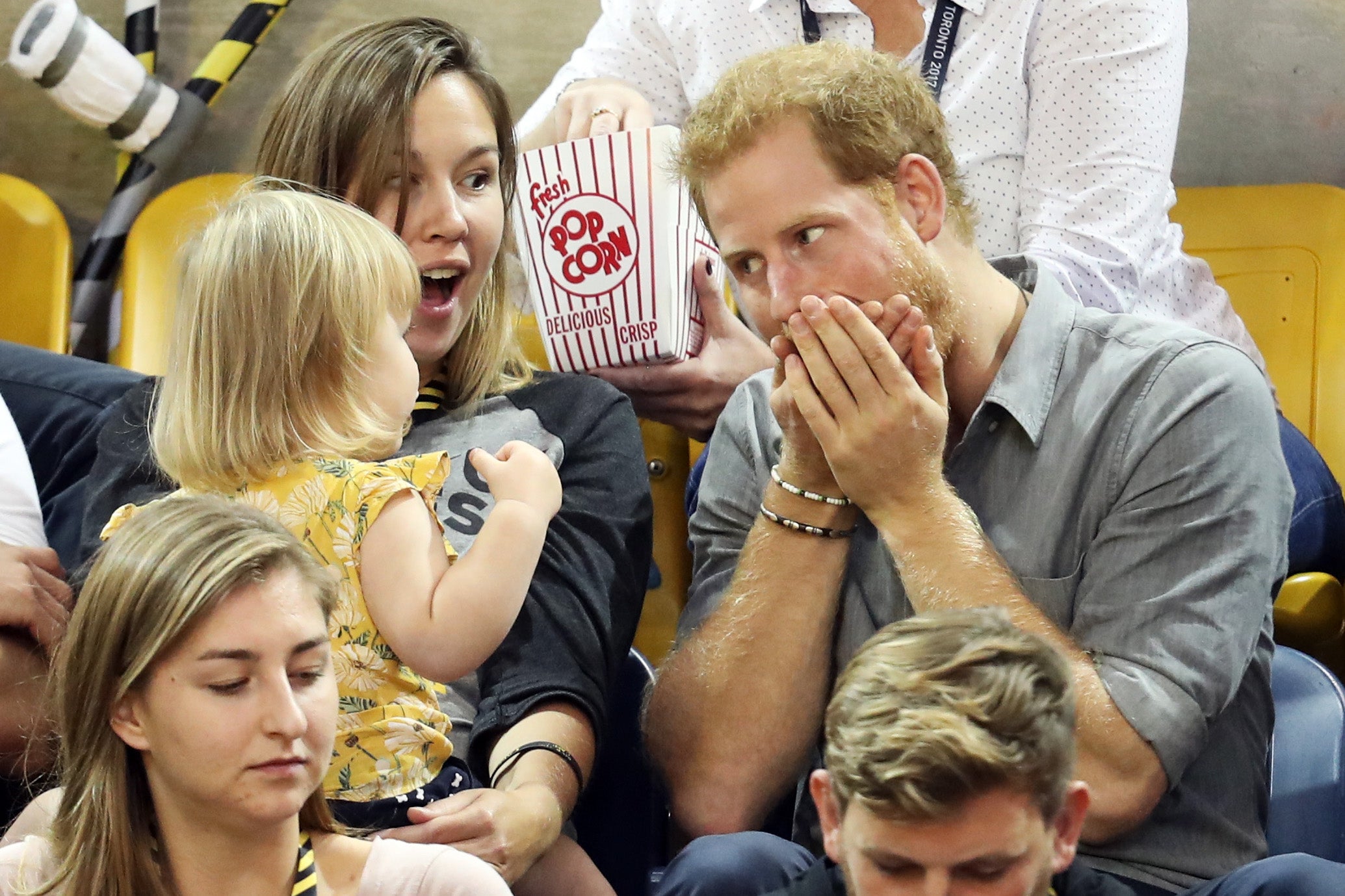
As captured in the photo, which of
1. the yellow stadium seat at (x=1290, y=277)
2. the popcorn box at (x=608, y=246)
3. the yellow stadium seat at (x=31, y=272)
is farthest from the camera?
the yellow stadium seat at (x=31, y=272)

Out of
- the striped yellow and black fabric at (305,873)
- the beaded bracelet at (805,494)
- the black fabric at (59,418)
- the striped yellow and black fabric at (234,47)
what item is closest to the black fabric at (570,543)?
the black fabric at (59,418)

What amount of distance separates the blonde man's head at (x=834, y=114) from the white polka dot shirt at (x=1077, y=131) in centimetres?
46

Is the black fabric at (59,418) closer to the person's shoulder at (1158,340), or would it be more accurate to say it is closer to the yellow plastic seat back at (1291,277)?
the person's shoulder at (1158,340)

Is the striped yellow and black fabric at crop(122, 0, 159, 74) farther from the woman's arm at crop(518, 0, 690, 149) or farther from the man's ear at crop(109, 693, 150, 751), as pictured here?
the man's ear at crop(109, 693, 150, 751)

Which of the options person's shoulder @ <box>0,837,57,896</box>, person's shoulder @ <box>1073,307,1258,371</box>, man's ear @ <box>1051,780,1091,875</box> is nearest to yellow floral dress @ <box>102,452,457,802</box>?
person's shoulder @ <box>0,837,57,896</box>

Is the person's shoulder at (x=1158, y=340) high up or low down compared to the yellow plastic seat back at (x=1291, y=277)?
up

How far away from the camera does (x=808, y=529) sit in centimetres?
149

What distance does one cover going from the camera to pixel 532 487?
141 cm

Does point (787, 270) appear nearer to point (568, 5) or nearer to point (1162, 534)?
point (1162, 534)

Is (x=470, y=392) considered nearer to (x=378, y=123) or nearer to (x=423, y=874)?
(x=378, y=123)

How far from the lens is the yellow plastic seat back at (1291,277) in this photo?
2209 millimetres

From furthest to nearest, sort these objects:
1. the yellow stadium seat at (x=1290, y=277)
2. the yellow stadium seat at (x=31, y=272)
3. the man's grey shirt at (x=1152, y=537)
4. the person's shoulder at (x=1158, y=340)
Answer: the yellow stadium seat at (x=31, y=272)
the yellow stadium seat at (x=1290, y=277)
the person's shoulder at (x=1158, y=340)
the man's grey shirt at (x=1152, y=537)

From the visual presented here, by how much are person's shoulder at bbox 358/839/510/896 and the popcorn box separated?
2.57 feet

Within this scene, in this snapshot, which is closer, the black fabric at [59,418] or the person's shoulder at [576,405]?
the person's shoulder at [576,405]
